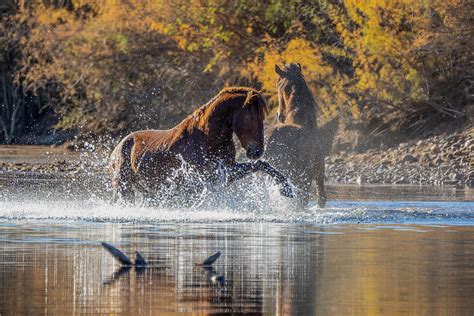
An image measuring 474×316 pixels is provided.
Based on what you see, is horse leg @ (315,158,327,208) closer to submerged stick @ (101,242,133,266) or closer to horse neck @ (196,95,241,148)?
horse neck @ (196,95,241,148)

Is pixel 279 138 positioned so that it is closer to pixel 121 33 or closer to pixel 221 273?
pixel 221 273

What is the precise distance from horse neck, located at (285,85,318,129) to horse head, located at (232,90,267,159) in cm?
312

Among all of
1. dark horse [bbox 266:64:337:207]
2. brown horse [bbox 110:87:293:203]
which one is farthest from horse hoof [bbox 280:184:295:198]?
dark horse [bbox 266:64:337:207]

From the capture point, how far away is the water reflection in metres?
9.42

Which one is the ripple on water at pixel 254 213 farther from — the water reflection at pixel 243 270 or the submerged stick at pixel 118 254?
the submerged stick at pixel 118 254

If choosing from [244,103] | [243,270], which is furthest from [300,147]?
[243,270]

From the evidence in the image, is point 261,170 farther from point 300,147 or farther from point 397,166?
point 397,166

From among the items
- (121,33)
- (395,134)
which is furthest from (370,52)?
(121,33)

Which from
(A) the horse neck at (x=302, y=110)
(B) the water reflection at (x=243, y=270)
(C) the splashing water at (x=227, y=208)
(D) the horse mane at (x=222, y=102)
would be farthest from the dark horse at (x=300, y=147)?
(B) the water reflection at (x=243, y=270)

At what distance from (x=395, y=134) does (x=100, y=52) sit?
11224 millimetres

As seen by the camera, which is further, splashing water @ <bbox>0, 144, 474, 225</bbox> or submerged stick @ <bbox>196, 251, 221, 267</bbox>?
splashing water @ <bbox>0, 144, 474, 225</bbox>

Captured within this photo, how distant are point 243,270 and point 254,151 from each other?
4.82 meters

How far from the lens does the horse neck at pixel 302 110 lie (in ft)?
63.4

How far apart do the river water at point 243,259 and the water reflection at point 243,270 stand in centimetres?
1
